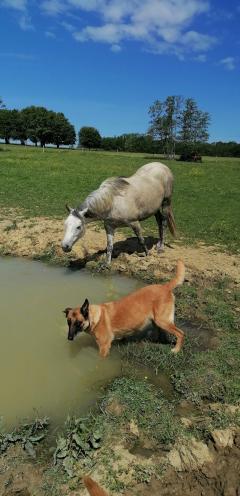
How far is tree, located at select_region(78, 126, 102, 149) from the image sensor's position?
403 feet

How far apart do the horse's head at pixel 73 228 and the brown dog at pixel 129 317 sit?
122 inches

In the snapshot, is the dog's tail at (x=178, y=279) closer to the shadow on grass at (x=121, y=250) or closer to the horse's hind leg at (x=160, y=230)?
the shadow on grass at (x=121, y=250)

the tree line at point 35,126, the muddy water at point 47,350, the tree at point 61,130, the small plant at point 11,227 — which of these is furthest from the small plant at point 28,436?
the tree at point 61,130

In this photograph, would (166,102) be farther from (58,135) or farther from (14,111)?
(14,111)

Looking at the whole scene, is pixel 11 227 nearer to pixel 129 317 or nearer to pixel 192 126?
pixel 129 317

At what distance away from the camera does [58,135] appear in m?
111

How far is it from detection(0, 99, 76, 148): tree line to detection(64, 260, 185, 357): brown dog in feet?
341

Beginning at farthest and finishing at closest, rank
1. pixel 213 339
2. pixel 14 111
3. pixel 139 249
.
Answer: pixel 14 111 < pixel 139 249 < pixel 213 339

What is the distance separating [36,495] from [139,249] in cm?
814

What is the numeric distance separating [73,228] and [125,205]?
1.59 m

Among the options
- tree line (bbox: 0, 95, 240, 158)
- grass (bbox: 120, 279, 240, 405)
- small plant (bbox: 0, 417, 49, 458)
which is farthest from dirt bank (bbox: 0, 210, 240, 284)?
tree line (bbox: 0, 95, 240, 158)

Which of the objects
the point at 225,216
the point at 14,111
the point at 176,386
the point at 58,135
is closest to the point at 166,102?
the point at 58,135

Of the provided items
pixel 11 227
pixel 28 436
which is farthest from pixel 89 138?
pixel 28 436

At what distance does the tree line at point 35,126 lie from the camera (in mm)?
104188
